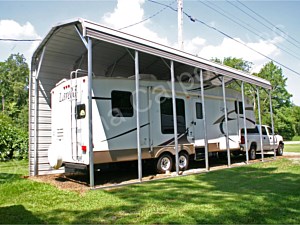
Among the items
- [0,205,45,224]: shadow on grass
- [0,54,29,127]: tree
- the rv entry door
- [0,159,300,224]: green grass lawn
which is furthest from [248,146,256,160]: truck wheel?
[0,54,29,127]: tree

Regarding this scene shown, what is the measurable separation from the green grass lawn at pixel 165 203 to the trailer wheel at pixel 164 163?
1112mm

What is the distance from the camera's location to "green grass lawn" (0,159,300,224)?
4672 mm

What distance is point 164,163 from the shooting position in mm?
9578

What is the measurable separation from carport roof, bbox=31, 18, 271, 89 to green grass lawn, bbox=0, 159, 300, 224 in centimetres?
390

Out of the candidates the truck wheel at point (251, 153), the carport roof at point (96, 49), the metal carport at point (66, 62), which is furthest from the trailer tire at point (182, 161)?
the truck wheel at point (251, 153)

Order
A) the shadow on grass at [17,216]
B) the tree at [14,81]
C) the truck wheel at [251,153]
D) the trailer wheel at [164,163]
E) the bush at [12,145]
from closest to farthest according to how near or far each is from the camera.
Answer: the shadow on grass at [17,216] → the trailer wheel at [164,163] → the truck wheel at [251,153] → the bush at [12,145] → the tree at [14,81]

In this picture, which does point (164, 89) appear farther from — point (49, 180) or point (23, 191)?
point (23, 191)

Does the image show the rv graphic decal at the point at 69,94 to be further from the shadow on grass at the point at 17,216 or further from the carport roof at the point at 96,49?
the shadow on grass at the point at 17,216

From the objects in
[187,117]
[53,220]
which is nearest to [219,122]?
[187,117]

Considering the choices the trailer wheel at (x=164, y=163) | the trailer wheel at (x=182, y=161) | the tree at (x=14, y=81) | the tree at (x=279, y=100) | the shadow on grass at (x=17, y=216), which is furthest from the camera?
the tree at (x=14, y=81)

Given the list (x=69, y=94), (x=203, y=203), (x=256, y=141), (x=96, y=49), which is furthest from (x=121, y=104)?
(x=256, y=141)

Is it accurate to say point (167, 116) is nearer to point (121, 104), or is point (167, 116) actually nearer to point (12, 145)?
point (121, 104)

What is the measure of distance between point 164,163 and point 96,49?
459 centimetres

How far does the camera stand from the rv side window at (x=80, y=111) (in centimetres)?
799
